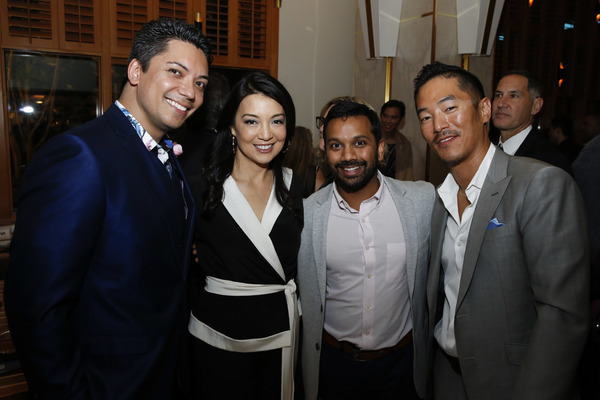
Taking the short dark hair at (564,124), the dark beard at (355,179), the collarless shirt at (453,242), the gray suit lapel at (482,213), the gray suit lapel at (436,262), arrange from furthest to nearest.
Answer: the short dark hair at (564,124) → the dark beard at (355,179) → the gray suit lapel at (436,262) → the collarless shirt at (453,242) → the gray suit lapel at (482,213)

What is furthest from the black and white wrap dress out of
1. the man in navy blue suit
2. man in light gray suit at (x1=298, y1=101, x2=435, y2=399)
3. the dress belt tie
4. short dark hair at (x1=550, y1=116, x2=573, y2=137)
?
short dark hair at (x1=550, y1=116, x2=573, y2=137)

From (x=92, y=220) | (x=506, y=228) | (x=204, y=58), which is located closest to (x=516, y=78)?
(x=506, y=228)

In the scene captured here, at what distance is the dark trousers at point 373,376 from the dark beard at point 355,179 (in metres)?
0.73

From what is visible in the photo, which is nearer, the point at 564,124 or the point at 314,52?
the point at 314,52

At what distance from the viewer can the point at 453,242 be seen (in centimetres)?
153

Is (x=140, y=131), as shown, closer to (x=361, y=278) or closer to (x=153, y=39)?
(x=153, y=39)

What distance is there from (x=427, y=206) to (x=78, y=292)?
1393mm

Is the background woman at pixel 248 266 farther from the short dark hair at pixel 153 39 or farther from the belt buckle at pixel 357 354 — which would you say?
the short dark hair at pixel 153 39

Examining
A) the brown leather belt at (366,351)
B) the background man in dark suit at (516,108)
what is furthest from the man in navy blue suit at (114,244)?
the background man in dark suit at (516,108)

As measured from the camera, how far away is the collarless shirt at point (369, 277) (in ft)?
5.67

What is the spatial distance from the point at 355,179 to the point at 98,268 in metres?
1.09

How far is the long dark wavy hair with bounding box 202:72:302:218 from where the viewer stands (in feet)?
5.95

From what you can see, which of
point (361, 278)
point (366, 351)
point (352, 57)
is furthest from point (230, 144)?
point (352, 57)

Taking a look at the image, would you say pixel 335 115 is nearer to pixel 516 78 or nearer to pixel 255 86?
pixel 255 86
